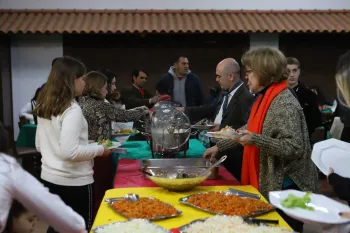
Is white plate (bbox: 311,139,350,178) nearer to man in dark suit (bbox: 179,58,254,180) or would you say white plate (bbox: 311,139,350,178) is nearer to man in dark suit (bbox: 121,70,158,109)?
man in dark suit (bbox: 179,58,254,180)

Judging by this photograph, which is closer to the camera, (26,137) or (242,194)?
(242,194)

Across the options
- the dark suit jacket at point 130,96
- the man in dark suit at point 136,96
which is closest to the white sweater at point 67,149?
the man in dark suit at point 136,96

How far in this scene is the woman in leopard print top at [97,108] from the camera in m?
2.71

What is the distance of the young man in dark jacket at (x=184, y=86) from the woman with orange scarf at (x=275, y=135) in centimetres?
294

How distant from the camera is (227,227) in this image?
1.33m

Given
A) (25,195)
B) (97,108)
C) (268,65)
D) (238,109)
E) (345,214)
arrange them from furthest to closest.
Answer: (97,108) → (238,109) → (268,65) → (345,214) → (25,195)

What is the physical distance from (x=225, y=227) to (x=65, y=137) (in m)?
0.89

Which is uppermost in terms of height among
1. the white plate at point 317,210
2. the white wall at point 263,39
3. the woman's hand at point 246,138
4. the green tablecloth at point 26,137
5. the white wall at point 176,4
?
the white wall at point 176,4

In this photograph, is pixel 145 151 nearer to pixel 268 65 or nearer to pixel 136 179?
pixel 136 179

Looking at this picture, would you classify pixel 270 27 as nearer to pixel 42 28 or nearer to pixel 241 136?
pixel 42 28

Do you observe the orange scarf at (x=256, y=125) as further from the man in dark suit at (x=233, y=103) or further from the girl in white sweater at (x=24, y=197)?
the girl in white sweater at (x=24, y=197)

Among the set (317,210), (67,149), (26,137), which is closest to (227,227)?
(317,210)

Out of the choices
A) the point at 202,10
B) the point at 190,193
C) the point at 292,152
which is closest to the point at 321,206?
the point at 292,152

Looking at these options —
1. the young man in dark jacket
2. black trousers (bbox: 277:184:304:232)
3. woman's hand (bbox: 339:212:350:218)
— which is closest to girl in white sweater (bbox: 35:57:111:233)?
black trousers (bbox: 277:184:304:232)
